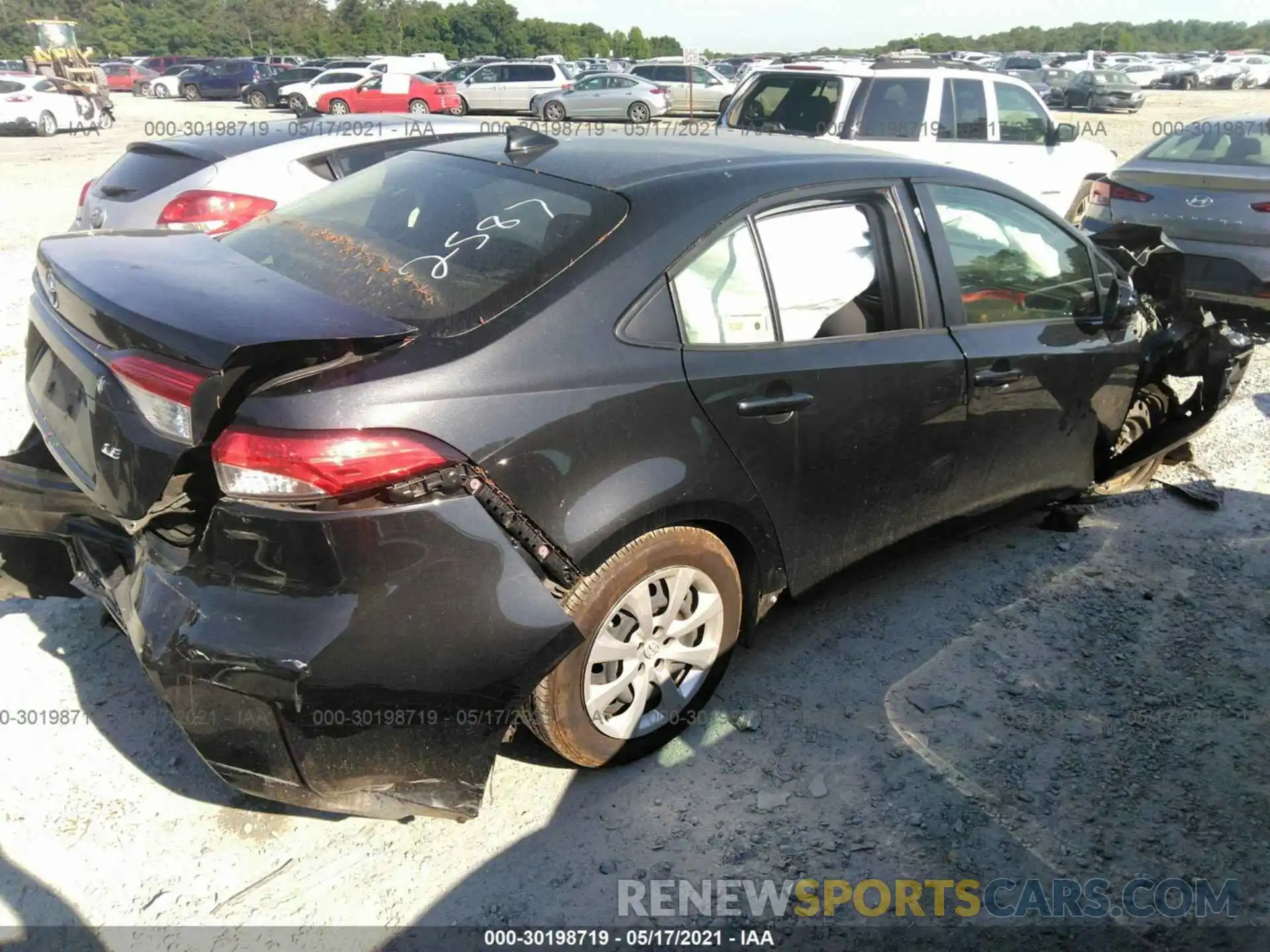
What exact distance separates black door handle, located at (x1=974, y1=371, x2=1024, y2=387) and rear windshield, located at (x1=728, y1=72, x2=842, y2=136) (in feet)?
17.7

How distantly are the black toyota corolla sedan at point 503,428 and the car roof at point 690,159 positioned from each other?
0.9 inches

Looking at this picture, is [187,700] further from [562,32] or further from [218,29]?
[218,29]

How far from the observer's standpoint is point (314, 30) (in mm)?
64125

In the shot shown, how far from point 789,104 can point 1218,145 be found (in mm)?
3485

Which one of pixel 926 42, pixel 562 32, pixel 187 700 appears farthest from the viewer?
pixel 926 42

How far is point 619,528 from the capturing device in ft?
8.11

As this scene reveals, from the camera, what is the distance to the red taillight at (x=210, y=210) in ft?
18.9

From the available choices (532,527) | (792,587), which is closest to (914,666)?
(792,587)

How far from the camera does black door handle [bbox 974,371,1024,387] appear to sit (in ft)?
11.0

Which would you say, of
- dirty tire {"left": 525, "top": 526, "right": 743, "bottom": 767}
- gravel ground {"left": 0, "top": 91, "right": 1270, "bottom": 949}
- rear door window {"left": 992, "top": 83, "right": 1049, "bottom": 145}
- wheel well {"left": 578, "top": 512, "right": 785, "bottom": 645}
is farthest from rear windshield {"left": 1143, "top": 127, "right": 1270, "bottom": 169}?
dirty tire {"left": 525, "top": 526, "right": 743, "bottom": 767}

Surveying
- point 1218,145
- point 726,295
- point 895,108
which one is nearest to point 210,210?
point 726,295

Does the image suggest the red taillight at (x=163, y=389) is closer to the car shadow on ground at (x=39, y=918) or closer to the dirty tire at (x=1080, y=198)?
the car shadow on ground at (x=39, y=918)

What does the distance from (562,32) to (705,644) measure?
218 ft

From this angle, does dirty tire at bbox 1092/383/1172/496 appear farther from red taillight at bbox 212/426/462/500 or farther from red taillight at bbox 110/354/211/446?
red taillight at bbox 110/354/211/446
